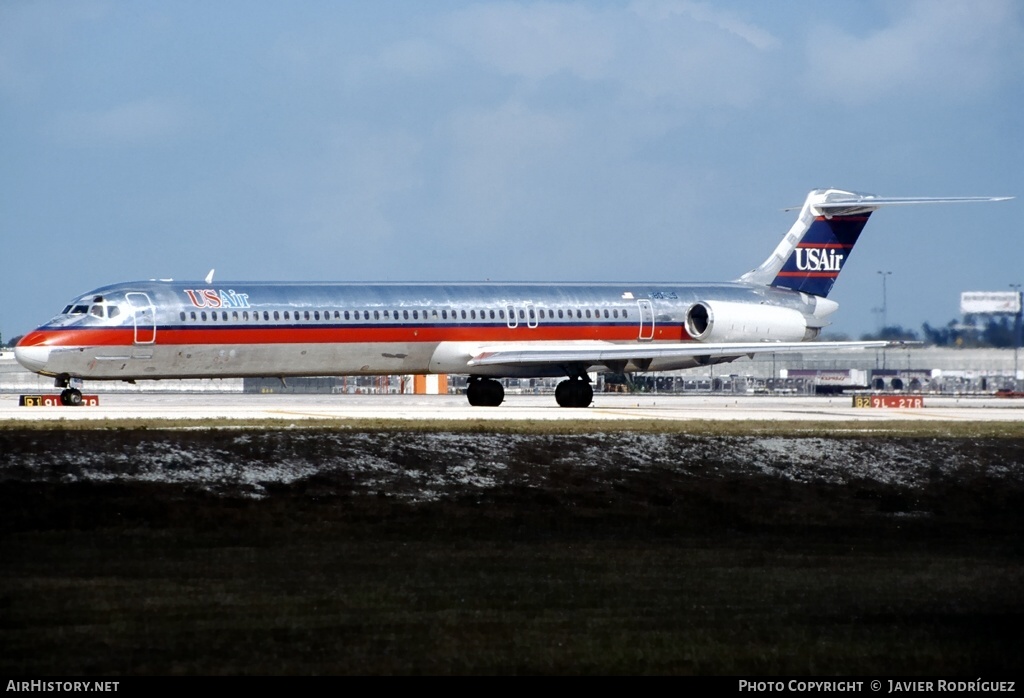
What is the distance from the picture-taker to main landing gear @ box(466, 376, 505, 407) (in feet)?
161

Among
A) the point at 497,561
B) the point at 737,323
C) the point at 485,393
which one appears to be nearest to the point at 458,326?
the point at 485,393

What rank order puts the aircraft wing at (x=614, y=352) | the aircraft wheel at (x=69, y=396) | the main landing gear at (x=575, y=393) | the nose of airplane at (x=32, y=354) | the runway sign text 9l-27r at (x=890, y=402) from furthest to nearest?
the runway sign text 9l-27r at (x=890, y=402) → the main landing gear at (x=575, y=393) → the aircraft wing at (x=614, y=352) → the aircraft wheel at (x=69, y=396) → the nose of airplane at (x=32, y=354)

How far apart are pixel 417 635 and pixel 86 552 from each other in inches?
210

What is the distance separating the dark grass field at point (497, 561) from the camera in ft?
35.5

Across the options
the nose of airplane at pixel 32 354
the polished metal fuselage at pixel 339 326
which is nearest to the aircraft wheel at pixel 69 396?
the polished metal fuselage at pixel 339 326

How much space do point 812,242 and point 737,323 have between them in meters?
6.40

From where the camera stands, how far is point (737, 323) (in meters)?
50.2

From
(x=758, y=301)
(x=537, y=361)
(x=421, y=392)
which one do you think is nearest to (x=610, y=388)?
(x=421, y=392)

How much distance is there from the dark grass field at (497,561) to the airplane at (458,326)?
16.2 metres

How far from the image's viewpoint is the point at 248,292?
43938 mm

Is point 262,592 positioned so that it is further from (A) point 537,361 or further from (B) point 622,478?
(A) point 537,361

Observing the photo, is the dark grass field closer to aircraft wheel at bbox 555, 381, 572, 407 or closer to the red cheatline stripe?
the red cheatline stripe

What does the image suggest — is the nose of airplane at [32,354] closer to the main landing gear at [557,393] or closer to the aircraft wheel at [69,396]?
the aircraft wheel at [69,396]

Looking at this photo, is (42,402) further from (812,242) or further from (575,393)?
(812,242)
